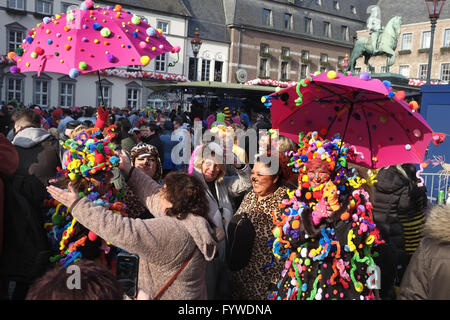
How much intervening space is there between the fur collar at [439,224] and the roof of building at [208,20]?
33.0 m

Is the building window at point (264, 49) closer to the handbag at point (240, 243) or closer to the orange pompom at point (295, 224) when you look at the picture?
the handbag at point (240, 243)

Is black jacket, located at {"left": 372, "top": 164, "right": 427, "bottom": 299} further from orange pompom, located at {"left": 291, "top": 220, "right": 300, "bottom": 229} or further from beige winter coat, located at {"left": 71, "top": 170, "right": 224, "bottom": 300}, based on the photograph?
beige winter coat, located at {"left": 71, "top": 170, "right": 224, "bottom": 300}

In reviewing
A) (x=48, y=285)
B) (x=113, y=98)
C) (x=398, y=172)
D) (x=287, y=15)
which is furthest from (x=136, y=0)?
(x=48, y=285)

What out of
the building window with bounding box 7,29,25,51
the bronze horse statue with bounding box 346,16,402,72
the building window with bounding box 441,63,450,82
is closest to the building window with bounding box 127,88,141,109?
the building window with bounding box 7,29,25,51

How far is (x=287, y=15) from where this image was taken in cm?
3791

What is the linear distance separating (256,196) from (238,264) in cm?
59

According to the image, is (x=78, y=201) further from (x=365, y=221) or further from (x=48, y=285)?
(x=365, y=221)

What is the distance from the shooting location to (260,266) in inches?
126

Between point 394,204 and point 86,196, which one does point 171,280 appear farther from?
point 394,204

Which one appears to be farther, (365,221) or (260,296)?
(260,296)

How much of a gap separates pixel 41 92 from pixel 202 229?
28.9 m

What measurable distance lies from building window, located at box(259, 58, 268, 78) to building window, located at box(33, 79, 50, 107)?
17.2 m

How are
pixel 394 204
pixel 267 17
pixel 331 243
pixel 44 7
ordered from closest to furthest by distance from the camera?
pixel 331 243 → pixel 394 204 → pixel 44 7 → pixel 267 17

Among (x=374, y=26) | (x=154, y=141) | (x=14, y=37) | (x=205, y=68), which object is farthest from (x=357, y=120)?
(x=205, y=68)
